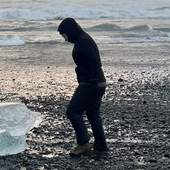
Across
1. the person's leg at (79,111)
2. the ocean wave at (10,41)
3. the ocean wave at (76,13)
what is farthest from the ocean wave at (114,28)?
the person's leg at (79,111)

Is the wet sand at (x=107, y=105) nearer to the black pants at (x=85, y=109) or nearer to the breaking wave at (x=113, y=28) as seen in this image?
the black pants at (x=85, y=109)

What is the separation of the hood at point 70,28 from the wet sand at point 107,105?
1618mm

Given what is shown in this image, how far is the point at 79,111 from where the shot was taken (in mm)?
8164

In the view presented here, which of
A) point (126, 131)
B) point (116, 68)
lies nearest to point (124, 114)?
point (126, 131)

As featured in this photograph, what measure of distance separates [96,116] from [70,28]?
1320mm

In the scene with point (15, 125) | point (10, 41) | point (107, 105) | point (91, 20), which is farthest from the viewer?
point (91, 20)

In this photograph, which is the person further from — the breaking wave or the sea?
the breaking wave

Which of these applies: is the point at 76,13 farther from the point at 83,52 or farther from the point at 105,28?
the point at 83,52

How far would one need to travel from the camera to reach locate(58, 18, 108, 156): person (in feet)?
26.1

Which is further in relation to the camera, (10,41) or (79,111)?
(10,41)

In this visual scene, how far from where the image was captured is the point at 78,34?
8016mm

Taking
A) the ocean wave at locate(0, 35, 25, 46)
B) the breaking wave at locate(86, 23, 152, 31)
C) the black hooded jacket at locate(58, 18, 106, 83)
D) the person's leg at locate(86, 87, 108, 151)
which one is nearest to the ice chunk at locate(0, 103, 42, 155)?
the person's leg at locate(86, 87, 108, 151)

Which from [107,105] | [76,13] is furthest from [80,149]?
[76,13]

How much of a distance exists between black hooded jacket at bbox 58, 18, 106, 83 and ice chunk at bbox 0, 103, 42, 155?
1.32 m
